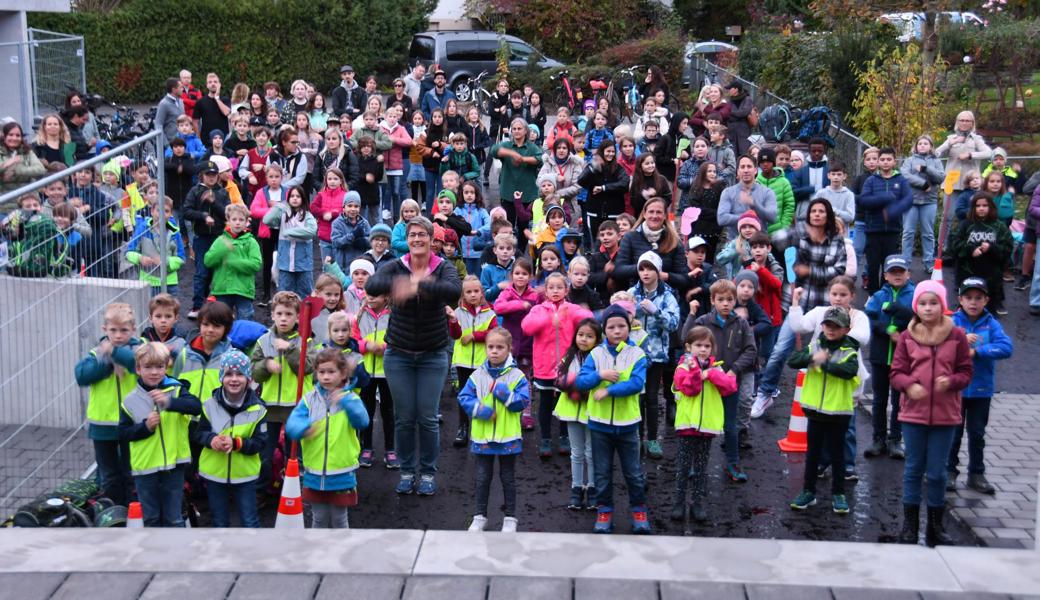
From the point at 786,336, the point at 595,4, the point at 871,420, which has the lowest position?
the point at 871,420

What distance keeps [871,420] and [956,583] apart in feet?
17.8

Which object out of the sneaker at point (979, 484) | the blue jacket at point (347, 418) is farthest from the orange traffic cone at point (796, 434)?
the blue jacket at point (347, 418)

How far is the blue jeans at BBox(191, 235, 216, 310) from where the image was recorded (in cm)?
1305

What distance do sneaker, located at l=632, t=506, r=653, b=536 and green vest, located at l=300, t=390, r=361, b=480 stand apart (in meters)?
1.95

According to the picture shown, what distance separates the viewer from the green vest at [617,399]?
8219 millimetres

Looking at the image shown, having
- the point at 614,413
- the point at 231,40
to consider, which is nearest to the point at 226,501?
the point at 614,413

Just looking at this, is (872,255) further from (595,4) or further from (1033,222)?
(595,4)

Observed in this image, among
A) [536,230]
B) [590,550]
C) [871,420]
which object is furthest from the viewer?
[536,230]

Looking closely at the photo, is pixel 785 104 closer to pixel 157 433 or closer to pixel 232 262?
pixel 232 262

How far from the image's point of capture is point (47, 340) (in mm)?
8336

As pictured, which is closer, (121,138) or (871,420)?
(871,420)

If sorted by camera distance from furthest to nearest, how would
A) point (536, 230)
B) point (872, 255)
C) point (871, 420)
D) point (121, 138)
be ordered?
point (121, 138) → point (872, 255) → point (536, 230) → point (871, 420)

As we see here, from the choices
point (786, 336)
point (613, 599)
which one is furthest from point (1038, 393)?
point (613, 599)

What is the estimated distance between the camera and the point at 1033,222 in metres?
14.6
